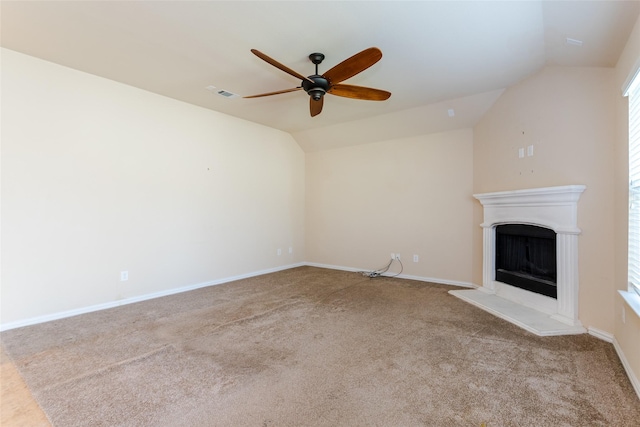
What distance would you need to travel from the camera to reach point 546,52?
282 centimetres

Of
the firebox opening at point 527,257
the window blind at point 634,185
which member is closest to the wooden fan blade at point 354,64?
the window blind at point 634,185

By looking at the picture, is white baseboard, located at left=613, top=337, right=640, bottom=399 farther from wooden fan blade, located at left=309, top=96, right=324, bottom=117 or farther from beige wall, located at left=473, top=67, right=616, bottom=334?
wooden fan blade, located at left=309, top=96, right=324, bottom=117

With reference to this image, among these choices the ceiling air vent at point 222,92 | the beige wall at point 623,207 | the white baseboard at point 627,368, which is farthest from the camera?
the ceiling air vent at point 222,92

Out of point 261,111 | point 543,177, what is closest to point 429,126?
point 543,177

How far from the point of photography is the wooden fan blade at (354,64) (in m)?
2.22

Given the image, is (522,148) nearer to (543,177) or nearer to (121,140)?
(543,177)

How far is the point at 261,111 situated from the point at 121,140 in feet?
6.28

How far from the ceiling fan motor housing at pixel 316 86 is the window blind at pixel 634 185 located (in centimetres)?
220

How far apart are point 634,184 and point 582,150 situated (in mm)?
847

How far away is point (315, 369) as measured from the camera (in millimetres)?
2162

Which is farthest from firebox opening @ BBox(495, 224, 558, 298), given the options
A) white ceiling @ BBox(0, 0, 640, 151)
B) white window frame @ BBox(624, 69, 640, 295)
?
white ceiling @ BBox(0, 0, 640, 151)

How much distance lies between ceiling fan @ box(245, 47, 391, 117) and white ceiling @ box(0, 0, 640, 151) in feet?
1.01

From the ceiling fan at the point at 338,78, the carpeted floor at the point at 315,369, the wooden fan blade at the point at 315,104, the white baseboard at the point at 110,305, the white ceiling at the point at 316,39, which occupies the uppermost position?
the white ceiling at the point at 316,39

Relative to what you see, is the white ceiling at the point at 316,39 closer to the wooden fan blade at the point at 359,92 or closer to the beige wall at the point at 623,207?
the beige wall at the point at 623,207
